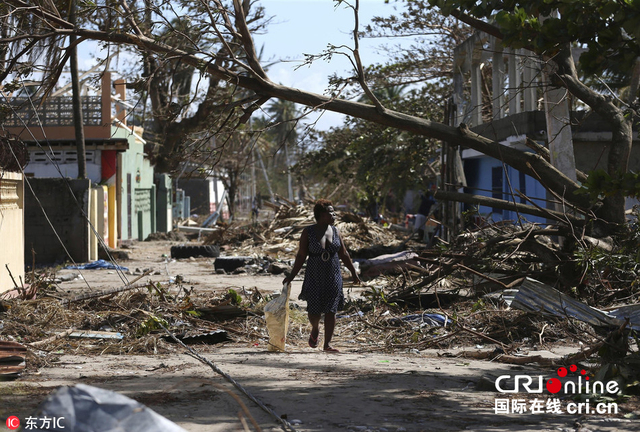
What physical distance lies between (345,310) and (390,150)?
36.3ft

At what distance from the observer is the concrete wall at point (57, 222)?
17.6 metres

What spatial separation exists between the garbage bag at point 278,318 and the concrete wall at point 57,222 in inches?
467

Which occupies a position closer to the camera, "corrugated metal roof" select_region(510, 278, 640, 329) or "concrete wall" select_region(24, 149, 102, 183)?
"corrugated metal roof" select_region(510, 278, 640, 329)

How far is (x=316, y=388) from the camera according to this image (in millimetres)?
5152

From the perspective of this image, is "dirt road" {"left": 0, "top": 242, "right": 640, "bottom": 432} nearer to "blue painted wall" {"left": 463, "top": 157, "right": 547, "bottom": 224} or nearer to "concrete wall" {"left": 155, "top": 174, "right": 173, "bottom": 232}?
"blue painted wall" {"left": 463, "top": 157, "right": 547, "bottom": 224}

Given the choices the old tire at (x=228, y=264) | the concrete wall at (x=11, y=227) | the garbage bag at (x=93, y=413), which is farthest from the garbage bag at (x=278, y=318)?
the old tire at (x=228, y=264)

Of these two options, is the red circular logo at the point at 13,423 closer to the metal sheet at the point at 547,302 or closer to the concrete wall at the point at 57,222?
the metal sheet at the point at 547,302

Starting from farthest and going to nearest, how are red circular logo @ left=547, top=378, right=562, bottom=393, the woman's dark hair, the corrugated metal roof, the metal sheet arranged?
the woman's dark hair
the metal sheet
the corrugated metal roof
red circular logo @ left=547, top=378, right=562, bottom=393

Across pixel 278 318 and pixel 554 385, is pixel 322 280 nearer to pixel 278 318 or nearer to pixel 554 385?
pixel 278 318

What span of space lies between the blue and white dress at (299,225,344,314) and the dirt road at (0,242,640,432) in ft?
1.67

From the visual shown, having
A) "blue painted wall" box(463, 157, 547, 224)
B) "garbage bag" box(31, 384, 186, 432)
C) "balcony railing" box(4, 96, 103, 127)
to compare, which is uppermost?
"balcony railing" box(4, 96, 103, 127)

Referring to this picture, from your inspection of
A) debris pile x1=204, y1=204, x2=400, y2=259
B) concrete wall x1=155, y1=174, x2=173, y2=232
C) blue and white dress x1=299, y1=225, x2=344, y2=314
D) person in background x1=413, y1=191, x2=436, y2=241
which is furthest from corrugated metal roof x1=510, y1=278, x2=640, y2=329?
concrete wall x1=155, y1=174, x2=173, y2=232

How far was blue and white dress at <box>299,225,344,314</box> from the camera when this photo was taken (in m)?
7.18

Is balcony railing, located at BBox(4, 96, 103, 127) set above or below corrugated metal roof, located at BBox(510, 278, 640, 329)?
above
